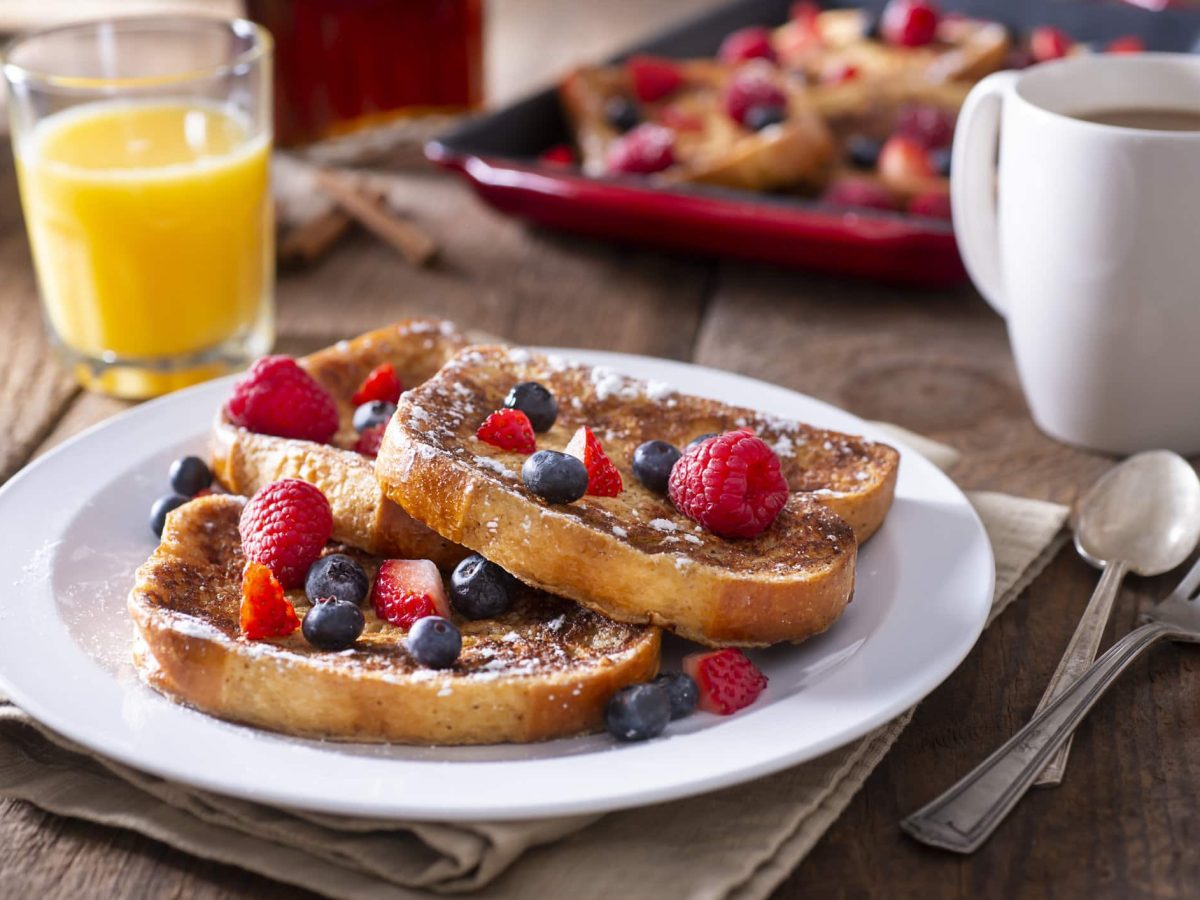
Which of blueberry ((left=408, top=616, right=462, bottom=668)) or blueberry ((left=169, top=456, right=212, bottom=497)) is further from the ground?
blueberry ((left=408, top=616, right=462, bottom=668))

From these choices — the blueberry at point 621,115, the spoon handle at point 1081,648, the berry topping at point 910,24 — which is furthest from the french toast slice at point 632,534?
the berry topping at point 910,24

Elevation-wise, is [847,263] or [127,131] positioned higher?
[127,131]

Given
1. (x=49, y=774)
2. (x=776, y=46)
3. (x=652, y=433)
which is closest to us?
(x=49, y=774)

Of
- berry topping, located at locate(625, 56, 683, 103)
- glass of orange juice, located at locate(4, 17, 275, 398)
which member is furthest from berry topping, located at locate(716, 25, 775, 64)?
glass of orange juice, located at locate(4, 17, 275, 398)

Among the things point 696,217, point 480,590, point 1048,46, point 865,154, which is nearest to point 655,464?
point 480,590

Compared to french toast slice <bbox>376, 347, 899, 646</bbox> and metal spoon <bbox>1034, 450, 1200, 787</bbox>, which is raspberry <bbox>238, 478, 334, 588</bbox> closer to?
french toast slice <bbox>376, 347, 899, 646</bbox>

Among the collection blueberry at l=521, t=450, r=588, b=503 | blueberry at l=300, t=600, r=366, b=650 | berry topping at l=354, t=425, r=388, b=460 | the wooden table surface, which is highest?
blueberry at l=521, t=450, r=588, b=503

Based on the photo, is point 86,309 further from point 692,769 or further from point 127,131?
point 692,769

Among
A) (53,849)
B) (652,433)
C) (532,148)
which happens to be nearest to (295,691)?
(53,849)
